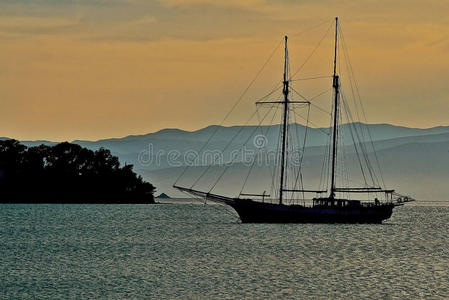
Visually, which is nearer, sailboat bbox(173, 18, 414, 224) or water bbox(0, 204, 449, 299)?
water bbox(0, 204, 449, 299)

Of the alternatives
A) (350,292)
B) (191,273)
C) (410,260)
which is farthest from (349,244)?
(350,292)

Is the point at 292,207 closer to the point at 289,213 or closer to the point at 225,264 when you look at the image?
the point at 289,213

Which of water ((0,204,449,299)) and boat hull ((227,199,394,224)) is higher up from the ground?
boat hull ((227,199,394,224))

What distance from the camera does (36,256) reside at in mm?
82312

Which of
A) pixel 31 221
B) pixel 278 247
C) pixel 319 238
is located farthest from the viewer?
pixel 31 221

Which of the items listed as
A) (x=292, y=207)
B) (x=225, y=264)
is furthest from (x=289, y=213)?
(x=225, y=264)

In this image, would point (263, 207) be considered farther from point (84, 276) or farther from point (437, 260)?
point (84, 276)

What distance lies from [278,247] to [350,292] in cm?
3252

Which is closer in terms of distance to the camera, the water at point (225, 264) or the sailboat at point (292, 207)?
the water at point (225, 264)

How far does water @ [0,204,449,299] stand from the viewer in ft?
195

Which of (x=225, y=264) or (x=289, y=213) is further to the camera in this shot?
(x=289, y=213)

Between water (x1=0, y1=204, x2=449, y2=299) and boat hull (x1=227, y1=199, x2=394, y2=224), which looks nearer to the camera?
water (x1=0, y1=204, x2=449, y2=299)

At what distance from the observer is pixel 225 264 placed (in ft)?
248

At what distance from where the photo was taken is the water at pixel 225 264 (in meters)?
59.5
